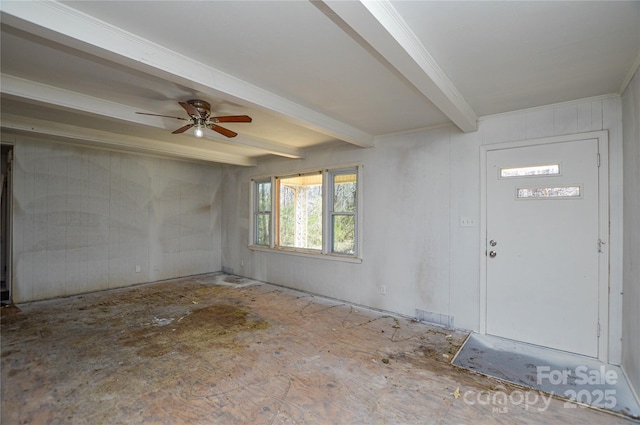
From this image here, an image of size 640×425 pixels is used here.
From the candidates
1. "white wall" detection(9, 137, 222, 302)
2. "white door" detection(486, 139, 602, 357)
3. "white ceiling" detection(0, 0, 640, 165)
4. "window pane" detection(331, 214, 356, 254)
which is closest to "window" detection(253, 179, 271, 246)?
"white wall" detection(9, 137, 222, 302)

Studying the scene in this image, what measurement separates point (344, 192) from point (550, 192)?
2774 mm

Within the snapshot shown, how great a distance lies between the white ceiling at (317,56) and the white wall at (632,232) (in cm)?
28

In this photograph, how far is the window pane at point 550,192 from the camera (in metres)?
2.95

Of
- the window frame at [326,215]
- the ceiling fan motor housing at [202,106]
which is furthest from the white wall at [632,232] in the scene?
the ceiling fan motor housing at [202,106]

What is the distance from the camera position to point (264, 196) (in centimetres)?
641

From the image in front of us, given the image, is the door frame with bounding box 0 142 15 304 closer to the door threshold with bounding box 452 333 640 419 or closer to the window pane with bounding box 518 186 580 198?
the door threshold with bounding box 452 333 640 419

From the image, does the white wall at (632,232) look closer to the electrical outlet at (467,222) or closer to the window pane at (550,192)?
the window pane at (550,192)

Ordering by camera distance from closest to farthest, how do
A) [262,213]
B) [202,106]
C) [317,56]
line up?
[317,56] < [202,106] < [262,213]

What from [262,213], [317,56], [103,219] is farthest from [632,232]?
[103,219]

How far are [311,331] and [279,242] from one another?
109 inches

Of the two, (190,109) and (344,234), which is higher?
(190,109)

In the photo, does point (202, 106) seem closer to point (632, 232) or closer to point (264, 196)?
point (264, 196)

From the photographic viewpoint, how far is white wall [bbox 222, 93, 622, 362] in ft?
9.41

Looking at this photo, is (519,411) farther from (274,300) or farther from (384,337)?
(274,300)
